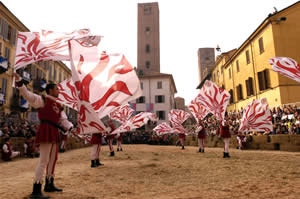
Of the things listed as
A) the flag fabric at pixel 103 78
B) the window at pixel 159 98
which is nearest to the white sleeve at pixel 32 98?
the flag fabric at pixel 103 78

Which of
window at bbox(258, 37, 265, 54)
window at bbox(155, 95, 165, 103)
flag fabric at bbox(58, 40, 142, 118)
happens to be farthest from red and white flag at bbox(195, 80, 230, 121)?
window at bbox(155, 95, 165, 103)

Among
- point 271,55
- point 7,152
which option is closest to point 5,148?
point 7,152

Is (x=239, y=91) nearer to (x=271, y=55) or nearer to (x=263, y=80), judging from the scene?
(x=263, y=80)

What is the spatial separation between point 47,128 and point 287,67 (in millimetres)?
7751

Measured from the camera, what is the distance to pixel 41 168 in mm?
3906

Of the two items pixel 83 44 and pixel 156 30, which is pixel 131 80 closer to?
pixel 83 44

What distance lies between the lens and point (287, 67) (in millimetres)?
7496

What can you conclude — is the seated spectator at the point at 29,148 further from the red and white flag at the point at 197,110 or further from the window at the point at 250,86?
the window at the point at 250,86

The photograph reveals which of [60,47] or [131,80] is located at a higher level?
[60,47]

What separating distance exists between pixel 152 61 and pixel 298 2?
142ft

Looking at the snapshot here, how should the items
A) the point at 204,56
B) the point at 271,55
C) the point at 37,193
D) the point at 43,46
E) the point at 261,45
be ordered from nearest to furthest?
the point at 37,193 < the point at 43,46 < the point at 271,55 < the point at 261,45 < the point at 204,56

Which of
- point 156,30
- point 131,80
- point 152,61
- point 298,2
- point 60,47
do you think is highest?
point 156,30

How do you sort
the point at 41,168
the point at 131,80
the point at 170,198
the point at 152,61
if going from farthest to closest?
the point at 152,61 → the point at 131,80 → the point at 41,168 → the point at 170,198

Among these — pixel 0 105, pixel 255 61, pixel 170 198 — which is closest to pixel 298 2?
pixel 255 61
